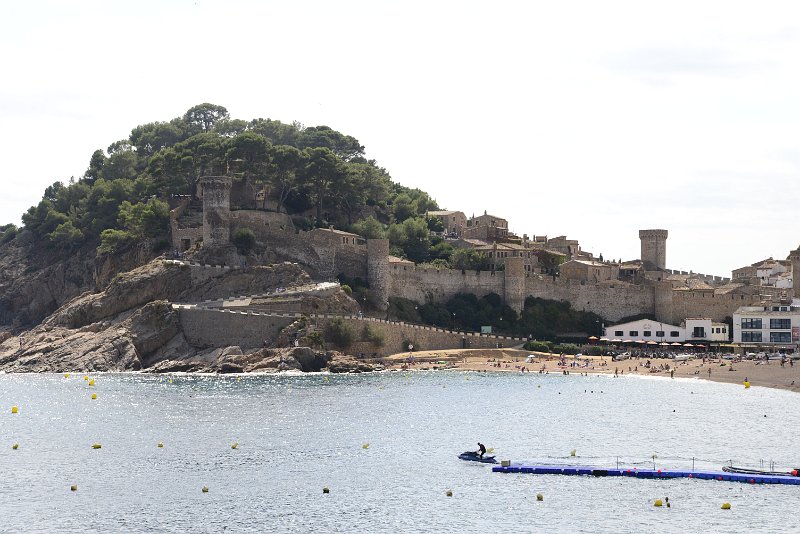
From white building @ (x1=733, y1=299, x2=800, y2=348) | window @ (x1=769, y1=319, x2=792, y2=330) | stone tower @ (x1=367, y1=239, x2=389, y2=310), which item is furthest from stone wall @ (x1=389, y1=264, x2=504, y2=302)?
window @ (x1=769, y1=319, x2=792, y2=330)

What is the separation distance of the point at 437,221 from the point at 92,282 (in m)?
27.7

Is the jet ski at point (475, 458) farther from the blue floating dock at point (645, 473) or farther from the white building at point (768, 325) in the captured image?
the white building at point (768, 325)

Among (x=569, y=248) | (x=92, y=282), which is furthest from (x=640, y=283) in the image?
(x=92, y=282)

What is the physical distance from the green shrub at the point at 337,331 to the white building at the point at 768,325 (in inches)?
996

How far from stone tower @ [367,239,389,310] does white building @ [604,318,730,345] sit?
594 inches

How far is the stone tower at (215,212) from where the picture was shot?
76312mm

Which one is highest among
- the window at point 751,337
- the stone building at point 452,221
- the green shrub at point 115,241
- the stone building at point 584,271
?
the stone building at point 452,221

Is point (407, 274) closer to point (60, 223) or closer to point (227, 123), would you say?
point (60, 223)

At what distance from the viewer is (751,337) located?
3031 inches

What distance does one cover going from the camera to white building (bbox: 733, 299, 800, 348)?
75.5 meters

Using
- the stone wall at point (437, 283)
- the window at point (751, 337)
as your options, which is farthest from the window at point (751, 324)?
the stone wall at point (437, 283)

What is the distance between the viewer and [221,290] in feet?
238

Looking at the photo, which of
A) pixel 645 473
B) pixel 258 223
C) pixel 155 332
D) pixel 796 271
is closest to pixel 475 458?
pixel 645 473

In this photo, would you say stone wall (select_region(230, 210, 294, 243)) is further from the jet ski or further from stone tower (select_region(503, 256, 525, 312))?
the jet ski
